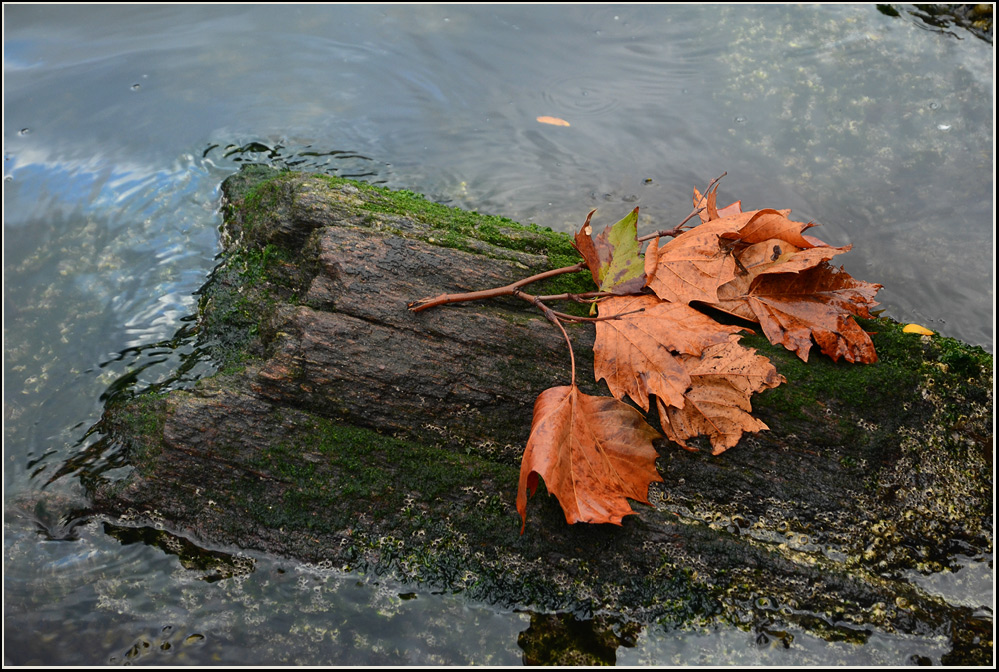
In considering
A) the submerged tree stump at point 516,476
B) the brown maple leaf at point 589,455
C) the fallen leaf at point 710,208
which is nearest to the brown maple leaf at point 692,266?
the fallen leaf at point 710,208

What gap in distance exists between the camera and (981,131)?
4.84 m

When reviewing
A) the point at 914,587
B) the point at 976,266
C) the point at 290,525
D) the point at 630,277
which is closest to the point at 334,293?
the point at 290,525

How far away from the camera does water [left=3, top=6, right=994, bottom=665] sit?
Result: 2395 millimetres

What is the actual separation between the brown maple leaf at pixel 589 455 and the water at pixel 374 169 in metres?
0.55

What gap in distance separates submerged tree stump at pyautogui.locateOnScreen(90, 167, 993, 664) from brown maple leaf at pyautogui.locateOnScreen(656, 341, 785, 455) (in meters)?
0.13

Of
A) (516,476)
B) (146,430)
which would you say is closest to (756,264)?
(516,476)

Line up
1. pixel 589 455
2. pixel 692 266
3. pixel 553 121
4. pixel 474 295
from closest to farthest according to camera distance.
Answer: pixel 589 455 → pixel 692 266 → pixel 474 295 → pixel 553 121

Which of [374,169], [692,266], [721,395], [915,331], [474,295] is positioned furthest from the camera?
[374,169]

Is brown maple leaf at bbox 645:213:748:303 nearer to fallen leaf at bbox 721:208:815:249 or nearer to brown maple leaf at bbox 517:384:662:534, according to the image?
fallen leaf at bbox 721:208:815:249

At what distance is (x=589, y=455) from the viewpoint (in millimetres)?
2219

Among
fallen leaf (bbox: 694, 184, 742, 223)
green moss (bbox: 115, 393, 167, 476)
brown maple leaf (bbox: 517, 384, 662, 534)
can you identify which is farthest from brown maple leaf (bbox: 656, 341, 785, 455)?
green moss (bbox: 115, 393, 167, 476)

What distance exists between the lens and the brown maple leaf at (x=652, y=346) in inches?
89.4

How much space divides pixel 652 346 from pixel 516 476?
70 centimetres

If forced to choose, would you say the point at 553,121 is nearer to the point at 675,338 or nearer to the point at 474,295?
A: the point at 474,295
